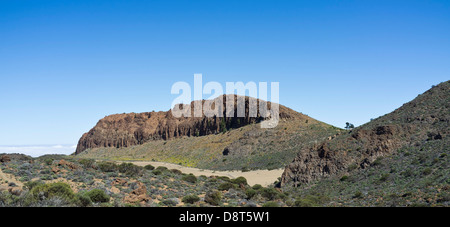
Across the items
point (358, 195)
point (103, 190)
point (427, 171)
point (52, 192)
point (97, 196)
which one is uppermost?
point (427, 171)

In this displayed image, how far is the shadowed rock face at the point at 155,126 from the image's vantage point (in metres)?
97.2

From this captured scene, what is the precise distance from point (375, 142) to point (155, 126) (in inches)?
4120

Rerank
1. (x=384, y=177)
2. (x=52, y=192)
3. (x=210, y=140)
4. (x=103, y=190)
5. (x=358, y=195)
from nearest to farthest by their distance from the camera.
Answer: (x=52, y=192)
(x=103, y=190)
(x=358, y=195)
(x=384, y=177)
(x=210, y=140)

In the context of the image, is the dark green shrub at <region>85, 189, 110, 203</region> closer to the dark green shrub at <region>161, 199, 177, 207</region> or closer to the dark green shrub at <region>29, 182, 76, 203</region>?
the dark green shrub at <region>29, 182, 76, 203</region>

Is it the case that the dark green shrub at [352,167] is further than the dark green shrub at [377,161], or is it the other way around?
the dark green shrub at [352,167]

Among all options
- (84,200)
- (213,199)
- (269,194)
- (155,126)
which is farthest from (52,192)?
(155,126)

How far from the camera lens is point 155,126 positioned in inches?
4956

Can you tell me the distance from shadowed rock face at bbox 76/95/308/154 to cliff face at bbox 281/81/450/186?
1887 inches

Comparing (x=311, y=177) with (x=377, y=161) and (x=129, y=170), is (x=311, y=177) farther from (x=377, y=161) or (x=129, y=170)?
(x=129, y=170)

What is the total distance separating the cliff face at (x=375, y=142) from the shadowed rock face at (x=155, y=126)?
47935mm

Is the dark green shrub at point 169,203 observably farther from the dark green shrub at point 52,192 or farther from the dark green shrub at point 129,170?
the dark green shrub at point 129,170

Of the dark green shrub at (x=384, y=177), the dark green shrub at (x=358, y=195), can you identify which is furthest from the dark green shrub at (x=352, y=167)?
the dark green shrub at (x=358, y=195)
